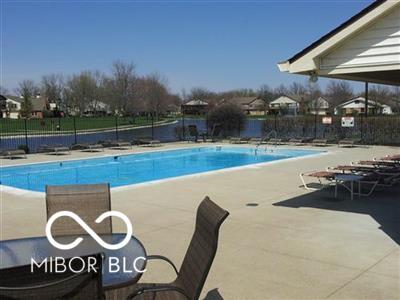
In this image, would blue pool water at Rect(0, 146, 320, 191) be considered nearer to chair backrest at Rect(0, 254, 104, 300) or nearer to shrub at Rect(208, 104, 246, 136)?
shrub at Rect(208, 104, 246, 136)

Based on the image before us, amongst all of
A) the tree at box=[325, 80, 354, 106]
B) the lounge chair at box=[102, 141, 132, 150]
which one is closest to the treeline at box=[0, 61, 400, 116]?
the tree at box=[325, 80, 354, 106]

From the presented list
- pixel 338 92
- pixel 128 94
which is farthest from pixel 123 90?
pixel 338 92

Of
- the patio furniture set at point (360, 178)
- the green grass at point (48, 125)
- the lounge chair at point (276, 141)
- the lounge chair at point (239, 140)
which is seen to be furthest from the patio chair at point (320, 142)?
the green grass at point (48, 125)

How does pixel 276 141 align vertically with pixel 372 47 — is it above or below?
below

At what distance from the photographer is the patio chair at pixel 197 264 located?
9.99 feet

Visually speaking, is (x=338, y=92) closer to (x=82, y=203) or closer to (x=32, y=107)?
(x=32, y=107)

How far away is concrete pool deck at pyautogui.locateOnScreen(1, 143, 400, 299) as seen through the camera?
4680 millimetres

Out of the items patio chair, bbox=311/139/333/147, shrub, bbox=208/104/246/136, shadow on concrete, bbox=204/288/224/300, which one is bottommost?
shadow on concrete, bbox=204/288/224/300

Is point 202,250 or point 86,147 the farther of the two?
point 86,147

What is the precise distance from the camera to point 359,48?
6977mm

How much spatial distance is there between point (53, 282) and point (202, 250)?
1.23 metres

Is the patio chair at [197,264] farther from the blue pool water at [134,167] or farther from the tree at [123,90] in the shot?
the tree at [123,90]

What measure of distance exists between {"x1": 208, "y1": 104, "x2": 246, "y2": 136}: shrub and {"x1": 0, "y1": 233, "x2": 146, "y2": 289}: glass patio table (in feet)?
82.7

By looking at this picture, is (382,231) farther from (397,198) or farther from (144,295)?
(144,295)
